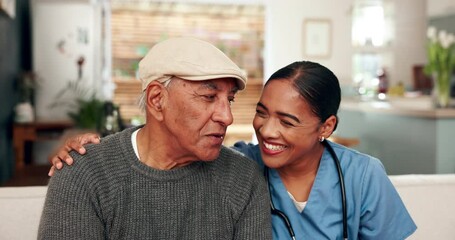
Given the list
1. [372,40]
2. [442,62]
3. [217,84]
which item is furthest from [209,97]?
[372,40]

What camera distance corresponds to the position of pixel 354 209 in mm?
1409

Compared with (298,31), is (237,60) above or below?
below

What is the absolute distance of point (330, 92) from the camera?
1399 mm

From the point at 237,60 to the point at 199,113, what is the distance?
865cm

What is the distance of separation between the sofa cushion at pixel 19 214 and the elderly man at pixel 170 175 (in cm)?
42

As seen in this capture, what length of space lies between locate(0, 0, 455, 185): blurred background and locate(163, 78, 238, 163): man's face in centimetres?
209

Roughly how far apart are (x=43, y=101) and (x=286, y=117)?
4875 mm

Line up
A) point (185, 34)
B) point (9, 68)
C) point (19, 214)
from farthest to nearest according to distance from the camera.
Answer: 1. point (185, 34)
2. point (9, 68)
3. point (19, 214)

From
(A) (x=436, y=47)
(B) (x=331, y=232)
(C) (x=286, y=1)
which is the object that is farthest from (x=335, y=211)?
(C) (x=286, y=1)

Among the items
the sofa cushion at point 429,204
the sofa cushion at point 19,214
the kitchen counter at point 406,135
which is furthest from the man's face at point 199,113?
the kitchen counter at point 406,135

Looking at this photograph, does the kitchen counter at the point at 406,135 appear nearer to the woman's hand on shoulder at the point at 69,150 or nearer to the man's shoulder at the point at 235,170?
the man's shoulder at the point at 235,170

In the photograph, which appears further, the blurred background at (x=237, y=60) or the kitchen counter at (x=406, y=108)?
the blurred background at (x=237, y=60)

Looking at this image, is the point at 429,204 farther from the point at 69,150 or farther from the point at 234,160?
the point at 69,150

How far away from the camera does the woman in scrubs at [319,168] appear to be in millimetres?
1371
